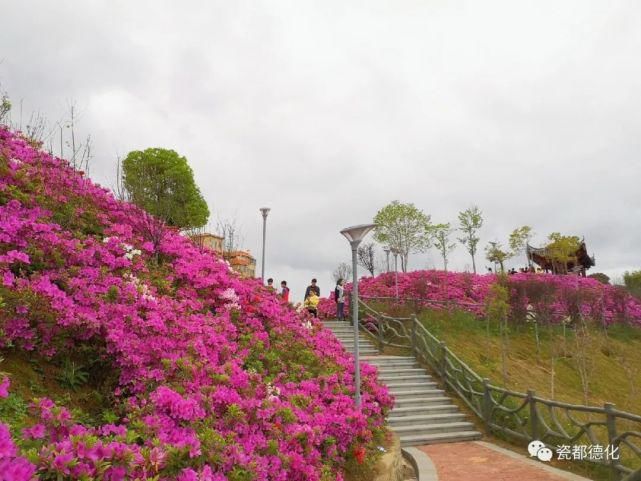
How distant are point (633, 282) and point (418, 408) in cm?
2481

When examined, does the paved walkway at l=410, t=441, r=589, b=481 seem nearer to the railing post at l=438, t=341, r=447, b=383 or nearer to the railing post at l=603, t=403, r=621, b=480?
the railing post at l=603, t=403, r=621, b=480

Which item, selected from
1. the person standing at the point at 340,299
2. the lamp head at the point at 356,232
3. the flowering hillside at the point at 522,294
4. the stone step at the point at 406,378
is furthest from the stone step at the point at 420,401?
the flowering hillside at the point at 522,294

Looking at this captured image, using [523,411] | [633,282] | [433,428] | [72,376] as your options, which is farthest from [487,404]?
[633,282]

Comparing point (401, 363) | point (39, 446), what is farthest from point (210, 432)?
point (401, 363)

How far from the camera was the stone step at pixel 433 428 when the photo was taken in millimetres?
10641

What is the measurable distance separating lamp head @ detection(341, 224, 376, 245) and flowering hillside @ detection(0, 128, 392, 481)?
226cm

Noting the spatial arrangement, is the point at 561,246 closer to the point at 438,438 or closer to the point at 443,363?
the point at 443,363

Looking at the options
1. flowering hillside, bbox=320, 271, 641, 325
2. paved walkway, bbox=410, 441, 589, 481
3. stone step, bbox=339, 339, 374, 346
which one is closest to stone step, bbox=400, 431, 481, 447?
paved walkway, bbox=410, 441, 589, 481

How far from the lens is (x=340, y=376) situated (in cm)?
857

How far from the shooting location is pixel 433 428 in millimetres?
10922

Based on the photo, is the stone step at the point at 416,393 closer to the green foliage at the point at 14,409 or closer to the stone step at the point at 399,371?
the stone step at the point at 399,371

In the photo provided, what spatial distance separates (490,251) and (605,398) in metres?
16.6

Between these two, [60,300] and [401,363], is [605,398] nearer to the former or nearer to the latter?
[401,363]

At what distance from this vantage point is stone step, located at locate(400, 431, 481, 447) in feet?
33.9
